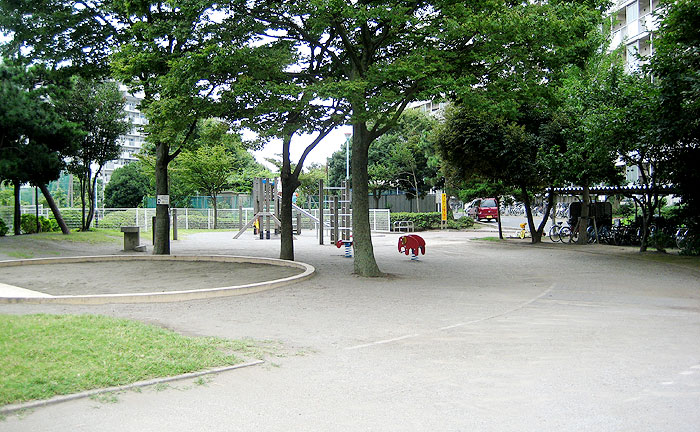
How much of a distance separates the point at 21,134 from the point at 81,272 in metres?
10.9

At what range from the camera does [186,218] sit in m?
41.5

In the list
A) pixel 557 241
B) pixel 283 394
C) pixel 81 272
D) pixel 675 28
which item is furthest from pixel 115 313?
pixel 557 241

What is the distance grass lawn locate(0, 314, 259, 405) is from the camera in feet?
16.0

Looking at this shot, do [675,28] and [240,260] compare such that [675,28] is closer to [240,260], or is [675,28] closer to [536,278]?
[536,278]

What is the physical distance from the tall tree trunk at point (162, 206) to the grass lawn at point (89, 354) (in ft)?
35.8

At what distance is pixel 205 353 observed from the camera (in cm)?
602

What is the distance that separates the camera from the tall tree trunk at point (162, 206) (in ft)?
58.7

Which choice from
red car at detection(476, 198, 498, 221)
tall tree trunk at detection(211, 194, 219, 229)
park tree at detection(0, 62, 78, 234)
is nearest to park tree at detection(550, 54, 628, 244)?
park tree at detection(0, 62, 78, 234)

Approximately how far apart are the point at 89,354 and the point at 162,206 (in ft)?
42.2

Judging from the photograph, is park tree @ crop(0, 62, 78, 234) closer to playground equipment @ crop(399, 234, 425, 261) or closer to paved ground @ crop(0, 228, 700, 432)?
playground equipment @ crop(399, 234, 425, 261)

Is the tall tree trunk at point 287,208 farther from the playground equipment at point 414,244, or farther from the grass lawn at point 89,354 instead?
the grass lawn at point 89,354

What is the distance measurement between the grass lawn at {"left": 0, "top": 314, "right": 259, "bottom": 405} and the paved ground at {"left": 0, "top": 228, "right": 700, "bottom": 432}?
321mm

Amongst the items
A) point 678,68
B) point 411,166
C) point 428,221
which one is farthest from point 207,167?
point 678,68

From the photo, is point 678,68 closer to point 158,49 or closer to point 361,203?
point 361,203
